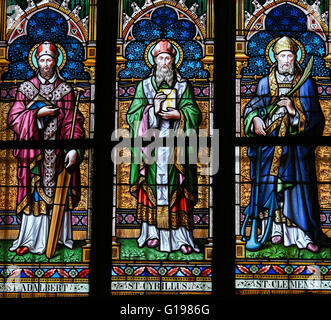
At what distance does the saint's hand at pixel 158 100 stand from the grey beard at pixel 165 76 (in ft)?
0.38

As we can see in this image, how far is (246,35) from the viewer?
10.7 metres

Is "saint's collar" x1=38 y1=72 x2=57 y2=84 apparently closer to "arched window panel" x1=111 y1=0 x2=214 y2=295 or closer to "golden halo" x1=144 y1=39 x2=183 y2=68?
"arched window panel" x1=111 y1=0 x2=214 y2=295

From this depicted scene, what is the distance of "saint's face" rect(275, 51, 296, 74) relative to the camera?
1055 centimetres

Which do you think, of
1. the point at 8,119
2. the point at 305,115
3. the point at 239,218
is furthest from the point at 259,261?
the point at 8,119

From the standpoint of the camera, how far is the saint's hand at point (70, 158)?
34.0ft

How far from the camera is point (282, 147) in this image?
407 inches

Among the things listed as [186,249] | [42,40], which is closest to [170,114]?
[186,249]

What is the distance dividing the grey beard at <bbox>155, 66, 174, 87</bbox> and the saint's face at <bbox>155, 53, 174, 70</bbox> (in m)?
0.05

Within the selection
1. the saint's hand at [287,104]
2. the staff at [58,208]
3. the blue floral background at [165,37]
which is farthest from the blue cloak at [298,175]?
the staff at [58,208]

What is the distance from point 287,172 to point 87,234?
2198 mm

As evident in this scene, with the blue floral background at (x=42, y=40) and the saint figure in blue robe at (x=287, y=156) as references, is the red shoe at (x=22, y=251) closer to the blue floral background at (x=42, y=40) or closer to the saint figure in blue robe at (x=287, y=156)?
the blue floral background at (x=42, y=40)

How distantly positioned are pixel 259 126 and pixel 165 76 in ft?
3.81

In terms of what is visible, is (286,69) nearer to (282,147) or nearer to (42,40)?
(282,147)

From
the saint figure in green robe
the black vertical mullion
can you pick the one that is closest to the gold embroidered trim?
the saint figure in green robe
